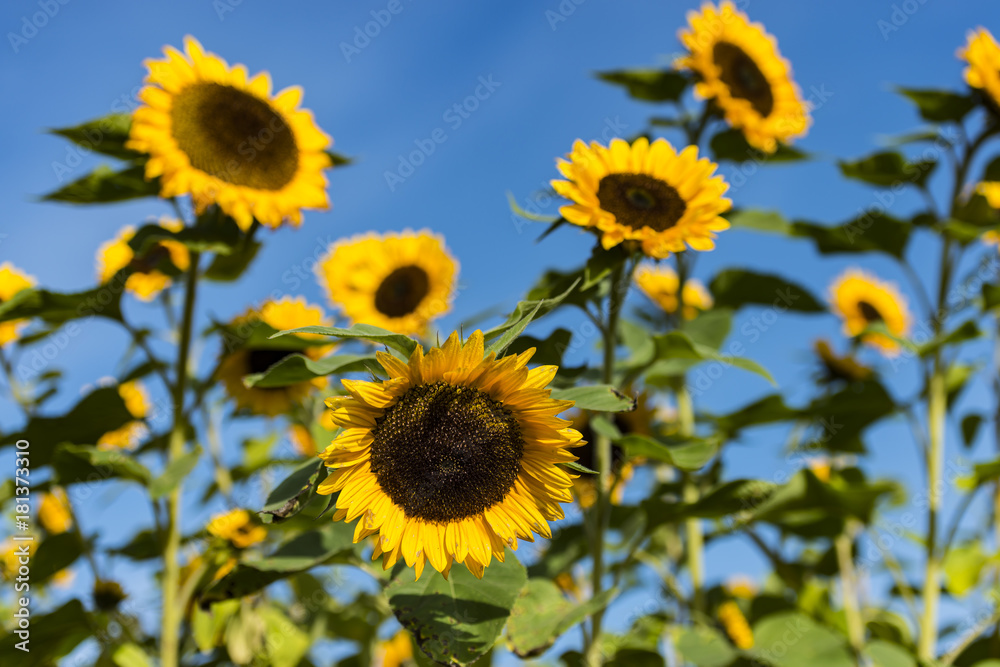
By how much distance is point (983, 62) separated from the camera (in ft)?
9.32

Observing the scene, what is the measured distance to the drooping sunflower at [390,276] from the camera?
3.62 meters

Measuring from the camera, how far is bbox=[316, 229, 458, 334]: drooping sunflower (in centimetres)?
362

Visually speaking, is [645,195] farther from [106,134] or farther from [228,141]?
[106,134]

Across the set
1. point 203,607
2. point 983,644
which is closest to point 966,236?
point 983,644

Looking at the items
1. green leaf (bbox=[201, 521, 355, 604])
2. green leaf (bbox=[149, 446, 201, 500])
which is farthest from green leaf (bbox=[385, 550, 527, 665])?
green leaf (bbox=[149, 446, 201, 500])

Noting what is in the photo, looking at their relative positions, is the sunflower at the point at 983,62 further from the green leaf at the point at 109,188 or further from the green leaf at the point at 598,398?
the green leaf at the point at 109,188

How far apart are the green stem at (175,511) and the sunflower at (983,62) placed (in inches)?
112

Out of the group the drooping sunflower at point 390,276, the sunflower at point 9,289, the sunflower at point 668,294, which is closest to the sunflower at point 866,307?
the sunflower at point 668,294

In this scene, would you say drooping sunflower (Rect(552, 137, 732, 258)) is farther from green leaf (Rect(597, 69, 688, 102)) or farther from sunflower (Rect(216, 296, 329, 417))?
sunflower (Rect(216, 296, 329, 417))

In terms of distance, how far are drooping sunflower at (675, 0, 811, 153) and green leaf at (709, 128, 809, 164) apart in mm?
32

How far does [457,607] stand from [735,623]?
2.91m

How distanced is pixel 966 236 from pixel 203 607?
2.95 meters

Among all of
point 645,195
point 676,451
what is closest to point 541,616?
point 676,451

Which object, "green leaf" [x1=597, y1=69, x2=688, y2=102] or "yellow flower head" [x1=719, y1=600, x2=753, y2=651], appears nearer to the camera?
"green leaf" [x1=597, y1=69, x2=688, y2=102]
